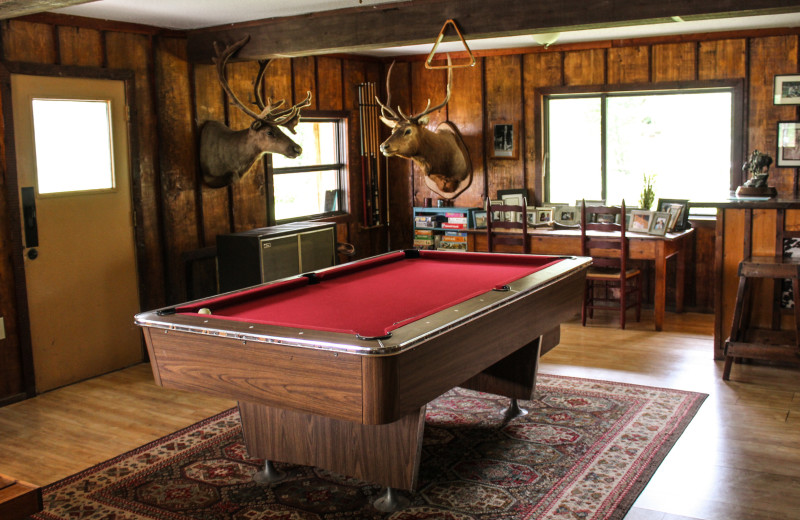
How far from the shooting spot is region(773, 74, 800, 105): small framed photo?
20.9 feet

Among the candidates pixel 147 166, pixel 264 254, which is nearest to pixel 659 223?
pixel 264 254

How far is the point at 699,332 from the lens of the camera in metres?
6.33

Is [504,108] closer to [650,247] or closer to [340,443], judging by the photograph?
[650,247]

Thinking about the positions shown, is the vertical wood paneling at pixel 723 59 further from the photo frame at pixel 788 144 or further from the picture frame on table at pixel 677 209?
the picture frame on table at pixel 677 209

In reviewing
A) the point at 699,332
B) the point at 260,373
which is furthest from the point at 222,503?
the point at 699,332

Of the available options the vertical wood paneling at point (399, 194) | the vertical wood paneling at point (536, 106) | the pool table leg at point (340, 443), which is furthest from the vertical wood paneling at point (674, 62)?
the pool table leg at point (340, 443)

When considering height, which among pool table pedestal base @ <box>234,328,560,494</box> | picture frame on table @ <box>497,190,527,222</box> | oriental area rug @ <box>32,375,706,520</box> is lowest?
oriental area rug @ <box>32,375,706,520</box>

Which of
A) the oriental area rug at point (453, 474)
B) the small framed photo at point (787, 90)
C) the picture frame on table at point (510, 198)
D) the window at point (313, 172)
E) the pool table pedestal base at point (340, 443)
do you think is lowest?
the oriental area rug at point (453, 474)

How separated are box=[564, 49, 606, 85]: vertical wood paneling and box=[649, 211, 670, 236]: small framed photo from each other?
147cm

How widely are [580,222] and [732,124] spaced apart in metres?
1.55

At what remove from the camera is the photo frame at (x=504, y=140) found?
24.9ft

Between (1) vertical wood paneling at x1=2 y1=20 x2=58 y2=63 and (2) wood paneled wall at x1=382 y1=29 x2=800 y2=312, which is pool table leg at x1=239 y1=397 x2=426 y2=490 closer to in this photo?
(1) vertical wood paneling at x1=2 y1=20 x2=58 y2=63

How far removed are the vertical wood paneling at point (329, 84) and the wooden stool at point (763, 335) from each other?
3965 mm

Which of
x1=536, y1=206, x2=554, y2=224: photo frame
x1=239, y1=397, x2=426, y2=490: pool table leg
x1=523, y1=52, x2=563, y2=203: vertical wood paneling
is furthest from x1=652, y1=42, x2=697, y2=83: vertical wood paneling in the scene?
x1=239, y1=397, x2=426, y2=490: pool table leg
